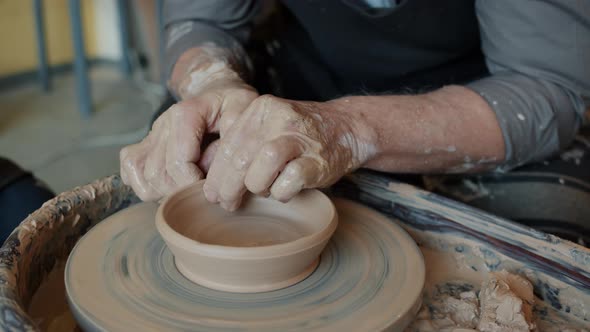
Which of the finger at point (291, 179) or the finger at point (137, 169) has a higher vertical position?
the finger at point (291, 179)

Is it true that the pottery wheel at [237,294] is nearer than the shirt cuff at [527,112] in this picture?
Yes

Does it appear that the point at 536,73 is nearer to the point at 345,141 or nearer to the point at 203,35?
the point at 345,141

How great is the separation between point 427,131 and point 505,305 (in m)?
0.40

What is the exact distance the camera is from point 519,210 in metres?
1.37

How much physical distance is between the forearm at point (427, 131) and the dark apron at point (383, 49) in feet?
0.73

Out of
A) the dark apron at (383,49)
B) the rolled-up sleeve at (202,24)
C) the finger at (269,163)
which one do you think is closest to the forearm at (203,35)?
the rolled-up sleeve at (202,24)

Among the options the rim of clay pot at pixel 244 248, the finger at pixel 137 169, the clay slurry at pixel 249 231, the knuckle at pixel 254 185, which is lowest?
the clay slurry at pixel 249 231

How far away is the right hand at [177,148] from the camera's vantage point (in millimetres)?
1016

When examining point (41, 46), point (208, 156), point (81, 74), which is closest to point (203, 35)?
point (208, 156)

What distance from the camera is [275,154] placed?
87cm

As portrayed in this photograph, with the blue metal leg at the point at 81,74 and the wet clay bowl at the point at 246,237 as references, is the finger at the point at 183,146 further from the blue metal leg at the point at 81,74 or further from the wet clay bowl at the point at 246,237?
the blue metal leg at the point at 81,74

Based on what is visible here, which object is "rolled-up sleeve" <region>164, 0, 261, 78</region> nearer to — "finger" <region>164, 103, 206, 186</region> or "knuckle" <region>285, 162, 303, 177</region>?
"finger" <region>164, 103, 206, 186</region>

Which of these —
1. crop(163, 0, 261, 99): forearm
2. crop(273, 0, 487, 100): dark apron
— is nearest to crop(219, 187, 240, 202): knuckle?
crop(163, 0, 261, 99): forearm

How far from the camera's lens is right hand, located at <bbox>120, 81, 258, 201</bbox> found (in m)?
1.02
